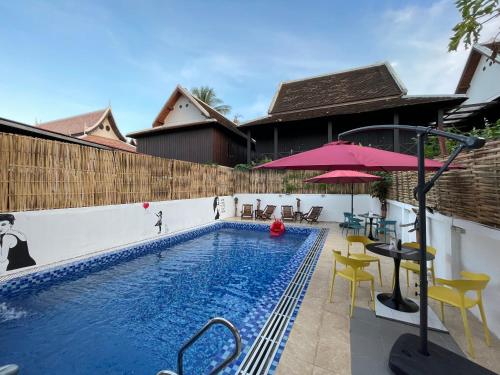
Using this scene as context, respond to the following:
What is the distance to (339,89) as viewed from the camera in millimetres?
16250

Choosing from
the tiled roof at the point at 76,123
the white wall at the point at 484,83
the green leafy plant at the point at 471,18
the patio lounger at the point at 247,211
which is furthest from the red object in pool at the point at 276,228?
the tiled roof at the point at 76,123

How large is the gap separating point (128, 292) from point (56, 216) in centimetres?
267

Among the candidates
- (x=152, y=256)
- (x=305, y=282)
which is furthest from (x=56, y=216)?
(x=305, y=282)

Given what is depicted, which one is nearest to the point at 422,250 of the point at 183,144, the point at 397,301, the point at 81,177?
the point at 397,301

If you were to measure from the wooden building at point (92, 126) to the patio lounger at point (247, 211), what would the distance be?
12078mm

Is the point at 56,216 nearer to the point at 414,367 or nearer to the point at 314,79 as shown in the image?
the point at 414,367

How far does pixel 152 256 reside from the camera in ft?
22.8

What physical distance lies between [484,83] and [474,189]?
→ 47.6 ft

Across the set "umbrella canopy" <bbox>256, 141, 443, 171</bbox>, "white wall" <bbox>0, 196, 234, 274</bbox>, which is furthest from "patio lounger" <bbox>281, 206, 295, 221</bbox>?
"umbrella canopy" <bbox>256, 141, 443, 171</bbox>

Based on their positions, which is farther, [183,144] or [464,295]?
[183,144]

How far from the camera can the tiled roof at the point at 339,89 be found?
47.8 feet

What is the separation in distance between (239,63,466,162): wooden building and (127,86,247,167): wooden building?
1.86m

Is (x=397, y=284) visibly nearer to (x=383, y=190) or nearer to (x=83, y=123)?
(x=383, y=190)

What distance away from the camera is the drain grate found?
2421 millimetres
